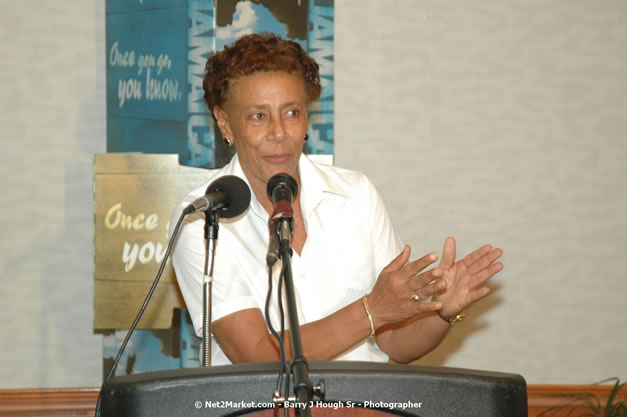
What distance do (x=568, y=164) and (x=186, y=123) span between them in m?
1.69

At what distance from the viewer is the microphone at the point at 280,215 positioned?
1152mm

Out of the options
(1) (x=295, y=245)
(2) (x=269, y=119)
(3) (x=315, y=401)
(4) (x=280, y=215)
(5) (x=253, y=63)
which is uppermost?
(5) (x=253, y=63)

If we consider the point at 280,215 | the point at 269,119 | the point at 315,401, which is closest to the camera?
the point at 315,401

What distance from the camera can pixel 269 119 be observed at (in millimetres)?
1958

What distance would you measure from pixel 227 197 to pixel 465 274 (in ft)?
2.04

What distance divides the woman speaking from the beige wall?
967 millimetres

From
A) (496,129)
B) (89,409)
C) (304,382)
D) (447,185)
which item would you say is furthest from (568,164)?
(304,382)

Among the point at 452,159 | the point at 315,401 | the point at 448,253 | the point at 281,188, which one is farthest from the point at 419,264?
the point at 452,159

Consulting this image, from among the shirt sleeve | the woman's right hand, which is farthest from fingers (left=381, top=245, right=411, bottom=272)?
the shirt sleeve

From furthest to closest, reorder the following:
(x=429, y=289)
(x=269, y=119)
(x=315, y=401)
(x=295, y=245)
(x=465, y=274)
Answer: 1. (x=295, y=245)
2. (x=269, y=119)
3. (x=465, y=274)
4. (x=429, y=289)
5. (x=315, y=401)

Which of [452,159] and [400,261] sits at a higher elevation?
[452,159]

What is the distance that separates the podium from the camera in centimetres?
103

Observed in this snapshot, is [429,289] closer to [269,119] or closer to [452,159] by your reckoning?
[269,119]

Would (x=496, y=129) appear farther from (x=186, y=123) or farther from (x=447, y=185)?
(x=186, y=123)
